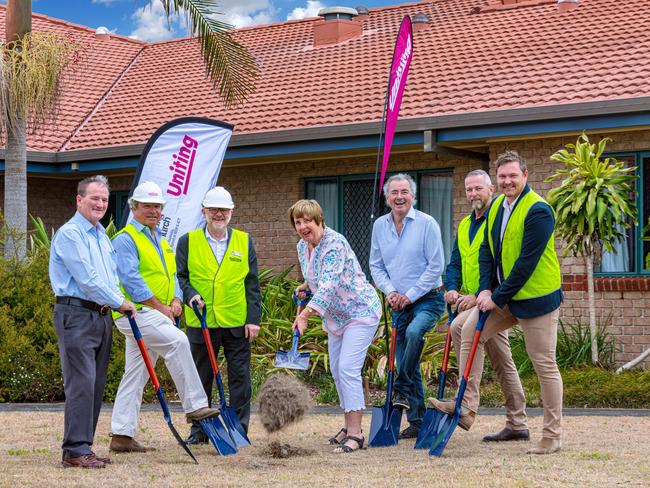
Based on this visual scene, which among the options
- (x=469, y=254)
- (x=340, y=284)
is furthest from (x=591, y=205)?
(x=340, y=284)

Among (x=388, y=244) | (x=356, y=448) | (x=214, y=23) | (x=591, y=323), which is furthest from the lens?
(x=214, y=23)

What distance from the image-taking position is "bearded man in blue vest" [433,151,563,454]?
8016mm

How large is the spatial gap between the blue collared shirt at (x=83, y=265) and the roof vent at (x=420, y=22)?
43.1 ft

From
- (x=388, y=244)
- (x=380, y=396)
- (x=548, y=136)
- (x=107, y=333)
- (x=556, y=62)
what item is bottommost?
(x=380, y=396)

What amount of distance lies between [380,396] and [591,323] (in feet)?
8.94

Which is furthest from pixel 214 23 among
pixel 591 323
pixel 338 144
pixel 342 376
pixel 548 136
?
pixel 342 376

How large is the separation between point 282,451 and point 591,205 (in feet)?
20.1

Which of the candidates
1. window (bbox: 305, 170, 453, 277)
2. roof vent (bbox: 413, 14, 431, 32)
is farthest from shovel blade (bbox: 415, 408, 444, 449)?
roof vent (bbox: 413, 14, 431, 32)

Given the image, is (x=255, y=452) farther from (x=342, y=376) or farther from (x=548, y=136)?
(x=548, y=136)

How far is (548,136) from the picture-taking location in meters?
14.9

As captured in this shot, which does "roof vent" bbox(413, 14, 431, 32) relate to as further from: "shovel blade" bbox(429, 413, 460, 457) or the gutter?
"shovel blade" bbox(429, 413, 460, 457)

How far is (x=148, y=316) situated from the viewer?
8.28 m

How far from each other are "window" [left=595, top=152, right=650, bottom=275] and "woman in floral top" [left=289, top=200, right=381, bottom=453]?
21.2 feet

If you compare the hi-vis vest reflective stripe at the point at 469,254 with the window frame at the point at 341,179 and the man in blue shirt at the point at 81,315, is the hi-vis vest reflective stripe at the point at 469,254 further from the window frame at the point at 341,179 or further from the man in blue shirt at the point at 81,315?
the window frame at the point at 341,179
